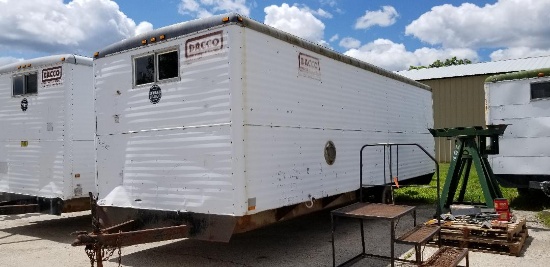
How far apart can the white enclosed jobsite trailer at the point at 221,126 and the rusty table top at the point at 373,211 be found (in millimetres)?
844

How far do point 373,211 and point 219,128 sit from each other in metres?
2.37

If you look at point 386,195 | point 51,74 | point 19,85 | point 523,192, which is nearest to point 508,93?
point 523,192

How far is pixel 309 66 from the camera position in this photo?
711 centimetres

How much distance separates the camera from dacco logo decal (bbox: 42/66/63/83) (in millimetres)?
8523

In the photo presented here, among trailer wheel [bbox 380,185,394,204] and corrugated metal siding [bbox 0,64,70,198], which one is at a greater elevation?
corrugated metal siding [bbox 0,64,70,198]

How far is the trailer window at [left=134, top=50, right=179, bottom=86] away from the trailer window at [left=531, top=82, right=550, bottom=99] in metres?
8.12

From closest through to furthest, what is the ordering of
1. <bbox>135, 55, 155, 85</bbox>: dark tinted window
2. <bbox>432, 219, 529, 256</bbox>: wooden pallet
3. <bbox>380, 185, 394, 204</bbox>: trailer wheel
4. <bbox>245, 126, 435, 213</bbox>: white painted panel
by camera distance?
<bbox>245, 126, 435, 213</bbox>: white painted panel → <bbox>135, 55, 155, 85</bbox>: dark tinted window → <bbox>432, 219, 529, 256</bbox>: wooden pallet → <bbox>380, 185, 394, 204</bbox>: trailer wheel

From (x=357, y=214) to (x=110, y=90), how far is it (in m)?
4.23

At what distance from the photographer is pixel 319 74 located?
738 cm

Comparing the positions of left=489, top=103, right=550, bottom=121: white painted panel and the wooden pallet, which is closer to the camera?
the wooden pallet

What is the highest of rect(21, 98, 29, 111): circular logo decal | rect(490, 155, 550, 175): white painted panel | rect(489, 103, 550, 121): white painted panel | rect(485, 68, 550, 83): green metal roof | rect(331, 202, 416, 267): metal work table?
rect(485, 68, 550, 83): green metal roof

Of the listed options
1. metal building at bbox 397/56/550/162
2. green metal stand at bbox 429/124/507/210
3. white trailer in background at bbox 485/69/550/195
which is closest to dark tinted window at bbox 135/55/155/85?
green metal stand at bbox 429/124/507/210

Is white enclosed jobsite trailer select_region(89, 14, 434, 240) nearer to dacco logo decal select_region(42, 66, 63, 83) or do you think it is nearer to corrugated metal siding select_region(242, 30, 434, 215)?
corrugated metal siding select_region(242, 30, 434, 215)

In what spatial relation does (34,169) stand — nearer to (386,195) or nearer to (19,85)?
(19,85)
